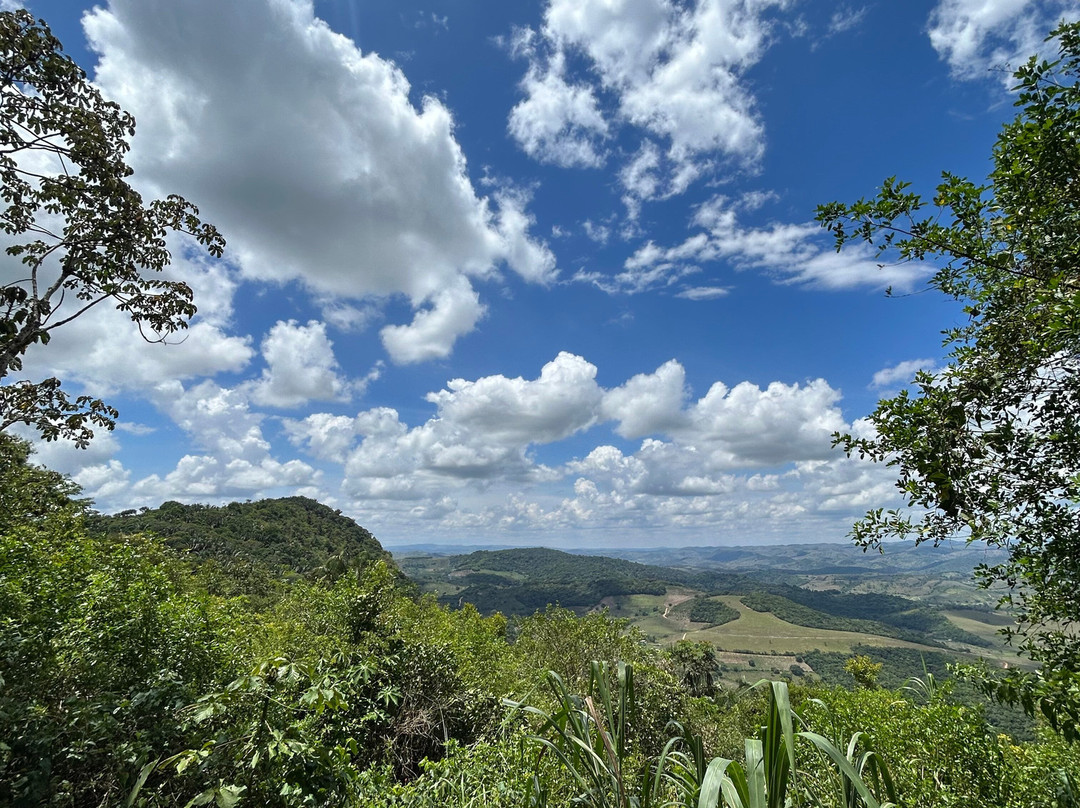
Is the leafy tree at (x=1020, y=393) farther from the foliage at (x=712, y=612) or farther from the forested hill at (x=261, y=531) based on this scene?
the foliage at (x=712, y=612)

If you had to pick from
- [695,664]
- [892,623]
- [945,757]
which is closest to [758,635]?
[892,623]

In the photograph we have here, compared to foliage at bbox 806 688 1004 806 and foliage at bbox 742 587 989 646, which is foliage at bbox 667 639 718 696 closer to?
foliage at bbox 806 688 1004 806

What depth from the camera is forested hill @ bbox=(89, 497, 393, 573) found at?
220 ft

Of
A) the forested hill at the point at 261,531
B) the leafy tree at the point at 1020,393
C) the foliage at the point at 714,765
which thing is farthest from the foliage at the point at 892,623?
the foliage at the point at 714,765

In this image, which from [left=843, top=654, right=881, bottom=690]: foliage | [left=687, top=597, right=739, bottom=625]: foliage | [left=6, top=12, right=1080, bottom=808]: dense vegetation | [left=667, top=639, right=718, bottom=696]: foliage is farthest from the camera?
[left=687, top=597, right=739, bottom=625]: foliage

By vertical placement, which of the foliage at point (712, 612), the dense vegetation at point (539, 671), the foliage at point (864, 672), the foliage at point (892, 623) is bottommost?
the foliage at point (892, 623)

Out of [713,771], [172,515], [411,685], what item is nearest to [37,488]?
[411,685]

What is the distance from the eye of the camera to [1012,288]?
14.3 ft

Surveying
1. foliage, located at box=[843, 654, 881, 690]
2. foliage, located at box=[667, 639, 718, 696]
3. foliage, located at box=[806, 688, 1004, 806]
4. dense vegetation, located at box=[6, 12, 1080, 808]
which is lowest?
foliage, located at box=[667, 639, 718, 696]

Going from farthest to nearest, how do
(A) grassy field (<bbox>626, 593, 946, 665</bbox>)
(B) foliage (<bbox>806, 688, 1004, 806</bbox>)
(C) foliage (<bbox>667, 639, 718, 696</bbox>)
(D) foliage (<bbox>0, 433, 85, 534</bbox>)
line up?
(A) grassy field (<bbox>626, 593, 946, 665</bbox>)
(C) foliage (<bbox>667, 639, 718, 696</bbox>)
(B) foliage (<bbox>806, 688, 1004, 806</bbox>)
(D) foliage (<bbox>0, 433, 85, 534</bbox>)

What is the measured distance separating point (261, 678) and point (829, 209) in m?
6.98

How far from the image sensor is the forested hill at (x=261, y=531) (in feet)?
220

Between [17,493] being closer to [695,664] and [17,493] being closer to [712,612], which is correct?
[695,664]

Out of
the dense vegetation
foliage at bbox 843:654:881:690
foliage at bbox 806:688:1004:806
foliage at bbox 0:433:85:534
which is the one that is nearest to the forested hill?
foliage at bbox 0:433:85:534
